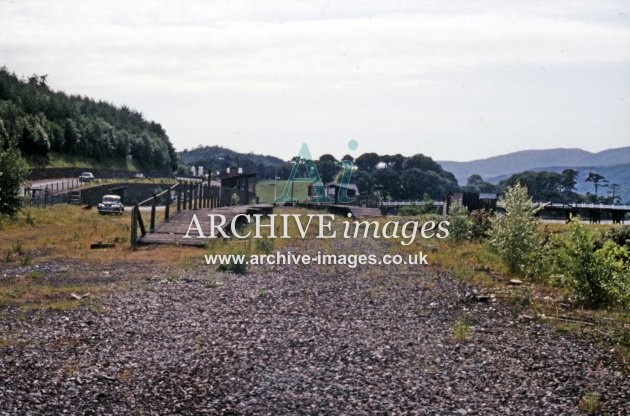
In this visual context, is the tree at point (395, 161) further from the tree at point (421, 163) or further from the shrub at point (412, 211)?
the shrub at point (412, 211)

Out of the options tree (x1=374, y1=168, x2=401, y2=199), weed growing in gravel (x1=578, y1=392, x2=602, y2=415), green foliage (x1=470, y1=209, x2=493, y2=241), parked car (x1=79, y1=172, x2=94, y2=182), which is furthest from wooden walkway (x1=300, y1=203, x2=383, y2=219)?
weed growing in gravel (x1=578, y1=392, x2=602, y2=415)

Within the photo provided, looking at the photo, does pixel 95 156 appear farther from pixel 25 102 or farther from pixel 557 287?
pixel 557 287

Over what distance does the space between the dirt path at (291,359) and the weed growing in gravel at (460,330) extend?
0.39 feet

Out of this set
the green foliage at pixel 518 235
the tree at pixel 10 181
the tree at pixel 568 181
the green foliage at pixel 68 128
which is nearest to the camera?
the green foliage at pixel 518 235

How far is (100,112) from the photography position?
126688mm

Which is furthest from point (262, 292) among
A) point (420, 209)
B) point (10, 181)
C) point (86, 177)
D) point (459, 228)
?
point (86, 177)

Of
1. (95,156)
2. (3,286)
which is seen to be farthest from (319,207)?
(3,286)

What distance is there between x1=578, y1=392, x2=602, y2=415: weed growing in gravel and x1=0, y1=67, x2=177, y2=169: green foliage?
69.9 metres

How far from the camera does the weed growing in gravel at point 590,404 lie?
9.05 metres

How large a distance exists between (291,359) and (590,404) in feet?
13.7

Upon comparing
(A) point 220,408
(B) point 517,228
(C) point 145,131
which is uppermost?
(C) point 145,131

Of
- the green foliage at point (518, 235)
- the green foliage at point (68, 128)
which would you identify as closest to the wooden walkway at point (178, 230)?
the green foliage at point (518, 235)

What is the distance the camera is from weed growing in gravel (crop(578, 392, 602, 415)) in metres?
9.05

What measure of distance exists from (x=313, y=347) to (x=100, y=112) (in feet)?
396
